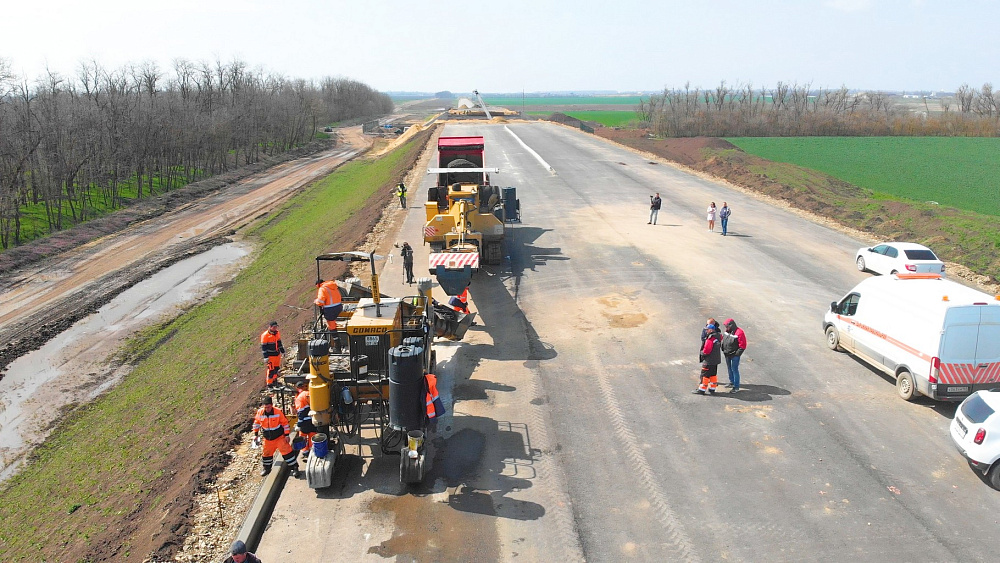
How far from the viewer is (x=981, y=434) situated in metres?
10.9

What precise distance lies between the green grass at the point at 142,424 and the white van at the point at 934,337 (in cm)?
1415

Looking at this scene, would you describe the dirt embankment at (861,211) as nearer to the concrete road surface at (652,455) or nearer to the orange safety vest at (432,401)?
the concrete road surface at (652,455)

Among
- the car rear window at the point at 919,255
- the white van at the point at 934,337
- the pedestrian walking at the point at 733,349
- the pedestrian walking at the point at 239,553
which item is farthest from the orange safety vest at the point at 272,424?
the car rear window at the point at 919,255

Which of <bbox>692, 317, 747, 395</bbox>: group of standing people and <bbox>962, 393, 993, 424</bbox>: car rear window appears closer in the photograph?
<bbox>962, 393, 993, 424</bbox>: car rear window

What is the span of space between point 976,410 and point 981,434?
54 cm

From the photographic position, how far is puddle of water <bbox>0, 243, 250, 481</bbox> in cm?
1923

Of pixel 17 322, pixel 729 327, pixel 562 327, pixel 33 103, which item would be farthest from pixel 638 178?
pixel 33 103

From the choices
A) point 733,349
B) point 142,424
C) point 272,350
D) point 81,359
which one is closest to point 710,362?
point 733,349

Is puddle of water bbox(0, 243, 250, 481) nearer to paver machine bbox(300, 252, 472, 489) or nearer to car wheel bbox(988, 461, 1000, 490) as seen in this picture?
paver machine bbox(300, 252, 472, 489)

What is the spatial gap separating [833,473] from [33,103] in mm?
71088

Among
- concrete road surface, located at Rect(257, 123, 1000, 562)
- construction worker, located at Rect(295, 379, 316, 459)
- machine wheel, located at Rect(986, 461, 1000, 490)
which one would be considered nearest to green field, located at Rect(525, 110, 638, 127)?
concrete road surface, located at Rect(257, 123, 1000, 562)

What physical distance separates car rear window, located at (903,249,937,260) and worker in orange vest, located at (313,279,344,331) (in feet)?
66.0

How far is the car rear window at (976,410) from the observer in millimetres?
11086

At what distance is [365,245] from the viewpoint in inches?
1115
